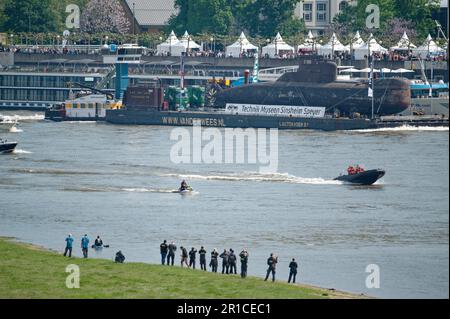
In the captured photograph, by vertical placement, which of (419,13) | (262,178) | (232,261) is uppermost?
(419,13)

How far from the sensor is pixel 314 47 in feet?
583

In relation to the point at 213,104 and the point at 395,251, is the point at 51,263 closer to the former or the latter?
the point at 395,251

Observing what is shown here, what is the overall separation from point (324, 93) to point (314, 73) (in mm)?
3574

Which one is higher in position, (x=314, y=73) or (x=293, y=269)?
(x=314, y=73)

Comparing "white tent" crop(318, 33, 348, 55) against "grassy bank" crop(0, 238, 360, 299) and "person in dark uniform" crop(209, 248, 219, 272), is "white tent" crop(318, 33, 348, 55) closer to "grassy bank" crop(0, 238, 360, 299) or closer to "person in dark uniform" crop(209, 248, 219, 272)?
"grassy bank" crop(0, 238, 360, 299)

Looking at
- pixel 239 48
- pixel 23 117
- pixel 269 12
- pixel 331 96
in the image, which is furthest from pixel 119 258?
pixel 269 12

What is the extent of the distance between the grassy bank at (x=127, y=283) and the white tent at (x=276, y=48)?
11459 cm

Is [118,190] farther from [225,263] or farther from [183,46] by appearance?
[183,46]

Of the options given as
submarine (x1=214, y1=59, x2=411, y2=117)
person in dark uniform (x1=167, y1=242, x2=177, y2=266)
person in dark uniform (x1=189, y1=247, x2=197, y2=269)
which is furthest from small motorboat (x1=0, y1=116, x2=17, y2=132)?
person in dark uniform (x1=189, y1=247, x2=197, y2=269)

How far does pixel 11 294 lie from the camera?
55531 mm

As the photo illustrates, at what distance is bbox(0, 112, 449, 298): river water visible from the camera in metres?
64.6

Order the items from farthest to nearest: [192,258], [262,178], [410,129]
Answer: [410,129]
[262,178]
[192,258]

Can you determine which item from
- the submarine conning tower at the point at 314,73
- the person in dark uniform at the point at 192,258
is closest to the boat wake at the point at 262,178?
the person in dark uniform at the point at 192,258

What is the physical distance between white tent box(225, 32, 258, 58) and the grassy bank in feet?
376
